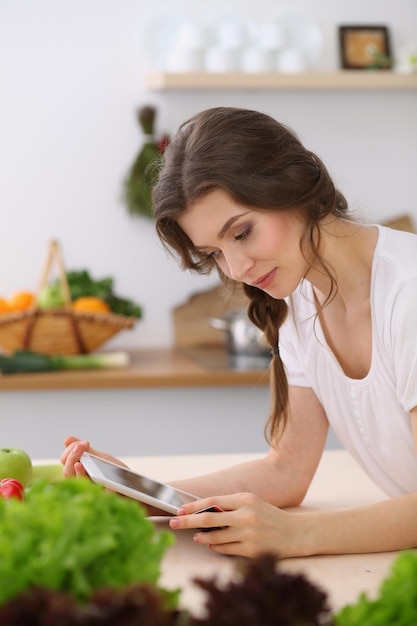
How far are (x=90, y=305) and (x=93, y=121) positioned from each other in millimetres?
801

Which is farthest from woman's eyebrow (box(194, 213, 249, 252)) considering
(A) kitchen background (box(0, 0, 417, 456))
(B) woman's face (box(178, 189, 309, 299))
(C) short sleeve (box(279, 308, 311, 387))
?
(A) kitchen background (box(0, 0, 417, 456))

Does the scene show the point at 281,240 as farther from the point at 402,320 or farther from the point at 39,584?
the point at 39,584

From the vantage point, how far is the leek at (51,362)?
3.16 m

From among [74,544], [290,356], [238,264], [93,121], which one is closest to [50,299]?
[93,121]

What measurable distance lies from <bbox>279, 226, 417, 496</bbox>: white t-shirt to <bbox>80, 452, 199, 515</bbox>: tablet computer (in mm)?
347

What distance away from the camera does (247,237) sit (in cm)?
148

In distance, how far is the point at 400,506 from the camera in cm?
141

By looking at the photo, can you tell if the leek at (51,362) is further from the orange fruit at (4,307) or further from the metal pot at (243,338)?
the metal pot at (243,338)

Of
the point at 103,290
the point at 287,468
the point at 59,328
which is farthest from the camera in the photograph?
the point at 103,290

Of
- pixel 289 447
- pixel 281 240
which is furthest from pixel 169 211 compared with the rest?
pixel 289 447

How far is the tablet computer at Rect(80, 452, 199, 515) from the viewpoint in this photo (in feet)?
4.36

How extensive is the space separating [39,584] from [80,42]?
3242 mm

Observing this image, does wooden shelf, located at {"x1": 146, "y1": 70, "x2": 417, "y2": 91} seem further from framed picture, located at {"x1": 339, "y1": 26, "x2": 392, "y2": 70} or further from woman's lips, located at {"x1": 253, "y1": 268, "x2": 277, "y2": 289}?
woman's lips, located at {"x1": 253, "y1": 268, "x2": 277, "y2": 289}

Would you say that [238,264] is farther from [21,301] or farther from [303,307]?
[21,301]
